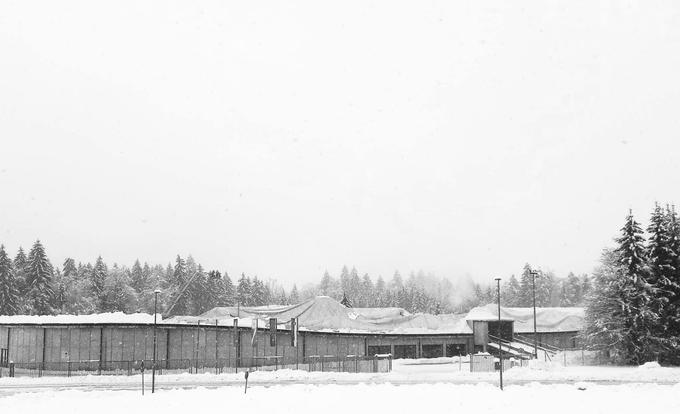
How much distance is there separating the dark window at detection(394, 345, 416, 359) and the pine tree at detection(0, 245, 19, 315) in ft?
201

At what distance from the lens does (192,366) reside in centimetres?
6125

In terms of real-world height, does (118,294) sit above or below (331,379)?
above

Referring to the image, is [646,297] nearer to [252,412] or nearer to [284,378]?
[284,378]

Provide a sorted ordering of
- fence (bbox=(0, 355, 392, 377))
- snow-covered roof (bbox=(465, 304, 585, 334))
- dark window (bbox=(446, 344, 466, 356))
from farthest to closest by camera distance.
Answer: snow-covered roof (bbox=(465, 304, 585, 334)), dark window (bbox=(446, 344, 466, 356)), fence (bbox=(0, 355, 392, 377))

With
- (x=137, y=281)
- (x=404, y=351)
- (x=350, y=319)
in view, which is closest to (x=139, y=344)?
(x=350, y=319)

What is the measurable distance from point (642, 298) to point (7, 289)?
91402 mm

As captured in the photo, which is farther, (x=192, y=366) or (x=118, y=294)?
(x=118, y=294)

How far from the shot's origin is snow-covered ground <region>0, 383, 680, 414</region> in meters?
34.3

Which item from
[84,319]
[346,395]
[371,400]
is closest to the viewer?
[371,400]

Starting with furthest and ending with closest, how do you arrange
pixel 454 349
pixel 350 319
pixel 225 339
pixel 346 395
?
pixel 350 319 → pixel 454 349 → pixel 225 339 → pixel 346 395

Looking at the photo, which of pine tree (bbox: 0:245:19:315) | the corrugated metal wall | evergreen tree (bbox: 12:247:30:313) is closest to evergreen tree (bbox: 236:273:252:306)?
evergreen tree (bbox: 12:247:30:313)

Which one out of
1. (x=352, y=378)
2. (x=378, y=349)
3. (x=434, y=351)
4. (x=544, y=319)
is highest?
(x=544, y=319)

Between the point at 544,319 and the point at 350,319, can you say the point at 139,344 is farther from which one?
the point at 544,319

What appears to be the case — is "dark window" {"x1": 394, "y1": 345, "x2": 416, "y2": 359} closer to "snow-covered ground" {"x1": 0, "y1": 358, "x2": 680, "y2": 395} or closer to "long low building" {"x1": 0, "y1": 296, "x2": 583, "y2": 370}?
"long low building" {"x1": 0, "y1": 296, "x2": 583, "y2": 370}
